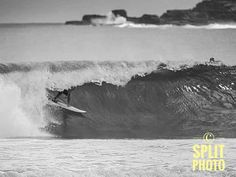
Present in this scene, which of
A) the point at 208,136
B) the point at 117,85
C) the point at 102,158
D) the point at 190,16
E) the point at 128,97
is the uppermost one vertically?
the point at 190,16

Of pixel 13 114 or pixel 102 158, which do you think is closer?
pixel 102 158

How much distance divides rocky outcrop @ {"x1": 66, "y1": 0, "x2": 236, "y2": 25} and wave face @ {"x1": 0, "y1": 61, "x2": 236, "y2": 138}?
41 cm

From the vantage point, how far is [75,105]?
4.84 metres

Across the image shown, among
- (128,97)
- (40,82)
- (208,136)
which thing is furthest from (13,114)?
(208,136)

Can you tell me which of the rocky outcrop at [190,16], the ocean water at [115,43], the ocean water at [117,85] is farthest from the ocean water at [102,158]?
the rocky outcrop at [190,16]

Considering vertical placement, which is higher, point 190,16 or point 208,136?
point 190,16

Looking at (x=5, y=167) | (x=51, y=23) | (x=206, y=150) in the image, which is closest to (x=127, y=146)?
(x=206, y=150)

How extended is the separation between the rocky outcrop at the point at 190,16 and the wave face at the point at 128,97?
1.35 ft

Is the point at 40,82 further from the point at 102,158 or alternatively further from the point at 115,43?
the point at 102,158

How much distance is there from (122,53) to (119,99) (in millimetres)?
442

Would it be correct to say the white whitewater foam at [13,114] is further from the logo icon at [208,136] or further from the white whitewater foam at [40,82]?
the logo icon at [208,136]

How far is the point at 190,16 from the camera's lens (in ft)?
16.0

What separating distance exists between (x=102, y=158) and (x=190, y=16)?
158cm

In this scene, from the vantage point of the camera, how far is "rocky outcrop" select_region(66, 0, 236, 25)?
15.9 feet
